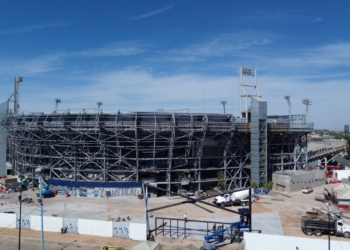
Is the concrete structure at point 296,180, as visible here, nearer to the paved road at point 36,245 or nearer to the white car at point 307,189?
the white car at point 307,189

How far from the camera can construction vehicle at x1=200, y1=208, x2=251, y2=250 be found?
28.9m

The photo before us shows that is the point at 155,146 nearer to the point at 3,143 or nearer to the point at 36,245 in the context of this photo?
the point at 36,245

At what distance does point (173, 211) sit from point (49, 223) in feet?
51.1

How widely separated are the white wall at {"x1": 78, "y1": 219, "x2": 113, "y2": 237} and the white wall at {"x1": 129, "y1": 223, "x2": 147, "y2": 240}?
217 cm

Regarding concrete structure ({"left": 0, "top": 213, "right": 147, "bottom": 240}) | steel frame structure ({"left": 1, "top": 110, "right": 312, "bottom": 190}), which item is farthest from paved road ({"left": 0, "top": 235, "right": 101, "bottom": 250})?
steel frame structure ({"left": 1, "top": 110, "right": 312, "bottom": 190})

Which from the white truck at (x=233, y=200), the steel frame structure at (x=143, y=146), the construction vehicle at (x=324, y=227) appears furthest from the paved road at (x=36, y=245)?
the steel frame structure at (x=143, y=146)

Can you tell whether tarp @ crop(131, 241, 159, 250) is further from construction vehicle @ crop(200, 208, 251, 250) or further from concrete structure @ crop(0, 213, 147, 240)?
construction vehicle @ crop(200, 208, 251, 250)

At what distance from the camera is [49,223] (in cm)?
3331

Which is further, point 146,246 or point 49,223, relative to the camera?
point 49,223

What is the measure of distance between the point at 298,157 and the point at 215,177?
18.6m

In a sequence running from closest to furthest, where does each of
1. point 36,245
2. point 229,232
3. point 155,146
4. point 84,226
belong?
point 36,245, point 229,232, point 84,226, point 155,146

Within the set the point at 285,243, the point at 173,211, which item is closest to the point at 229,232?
the point at 285,243

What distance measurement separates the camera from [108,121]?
50.1 m

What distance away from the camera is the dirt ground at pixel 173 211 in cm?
3041
